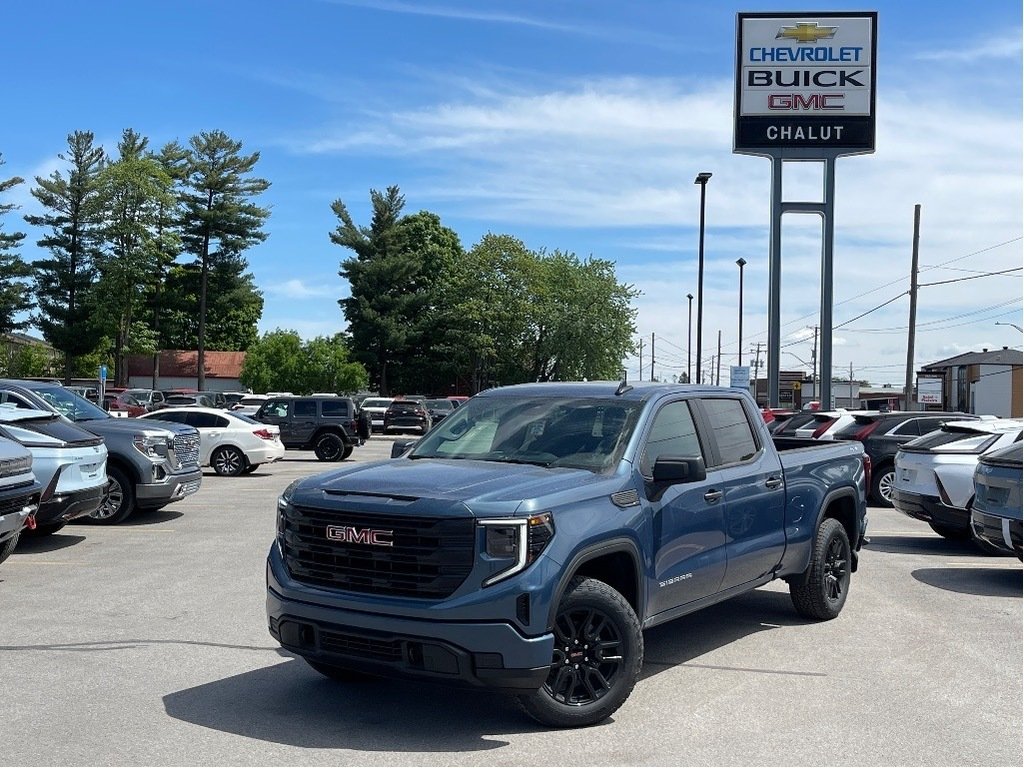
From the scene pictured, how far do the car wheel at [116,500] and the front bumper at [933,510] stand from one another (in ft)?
32.9

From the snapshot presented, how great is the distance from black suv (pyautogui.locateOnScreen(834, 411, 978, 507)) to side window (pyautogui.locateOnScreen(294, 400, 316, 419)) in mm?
16291

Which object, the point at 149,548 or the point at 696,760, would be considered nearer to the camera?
the point at 696,760

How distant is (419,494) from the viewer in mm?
5652

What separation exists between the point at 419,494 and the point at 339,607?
728 mm

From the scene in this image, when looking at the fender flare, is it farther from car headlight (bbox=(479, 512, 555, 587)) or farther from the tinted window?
the tinted window

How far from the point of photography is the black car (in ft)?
149

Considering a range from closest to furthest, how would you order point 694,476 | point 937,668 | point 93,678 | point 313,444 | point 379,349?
point 694,476 → point 93,678 → point 937,668 → point 313,444 → point 379,349

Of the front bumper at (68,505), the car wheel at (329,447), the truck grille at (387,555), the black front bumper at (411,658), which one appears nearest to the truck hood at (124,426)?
the front bumper at (68,505)

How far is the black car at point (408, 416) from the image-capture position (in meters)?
45.4

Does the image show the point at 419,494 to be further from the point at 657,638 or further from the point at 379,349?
the point at 379,349

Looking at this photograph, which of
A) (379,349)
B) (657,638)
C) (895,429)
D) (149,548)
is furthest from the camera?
(379,349)

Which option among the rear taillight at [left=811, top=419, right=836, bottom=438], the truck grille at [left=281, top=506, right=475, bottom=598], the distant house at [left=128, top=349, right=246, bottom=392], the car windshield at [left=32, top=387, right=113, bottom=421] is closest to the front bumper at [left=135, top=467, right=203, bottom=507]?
the car windshield at [left=32, top=387, right=113, bottom=421]

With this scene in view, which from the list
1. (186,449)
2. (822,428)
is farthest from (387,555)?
(822,428)

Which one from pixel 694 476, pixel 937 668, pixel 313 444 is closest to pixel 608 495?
pixel 694 476
